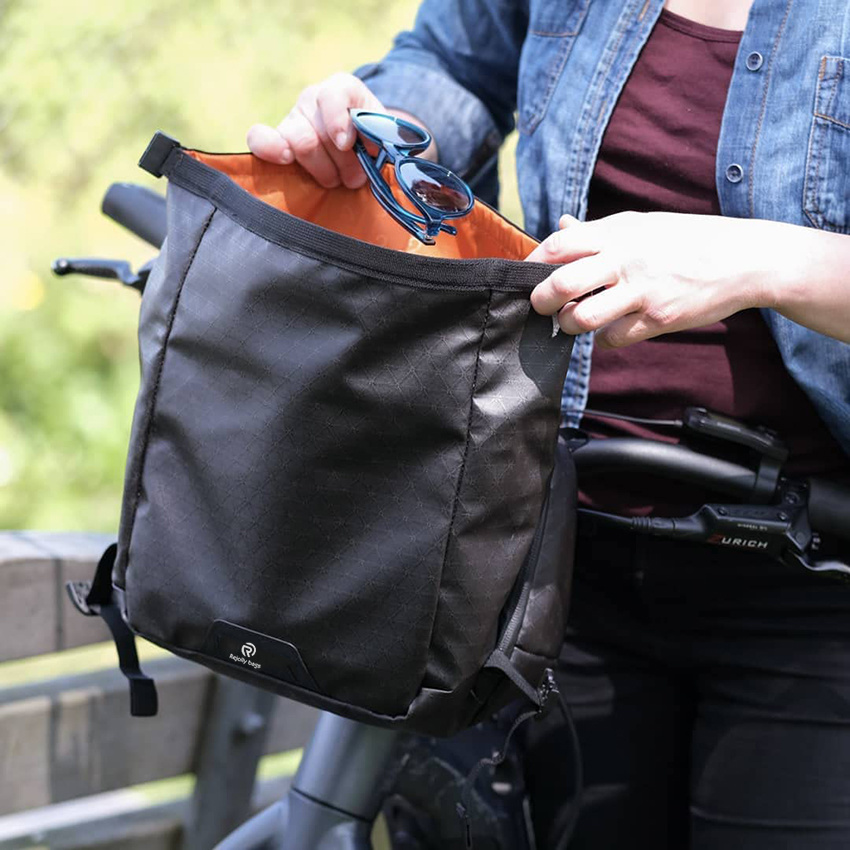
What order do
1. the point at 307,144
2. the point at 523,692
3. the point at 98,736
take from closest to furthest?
the point at 523,692, the point at 307,144, the point at 98,736

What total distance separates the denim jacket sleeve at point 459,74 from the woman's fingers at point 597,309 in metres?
0.53

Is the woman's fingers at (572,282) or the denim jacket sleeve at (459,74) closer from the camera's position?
the woman's fingers at (572,282)

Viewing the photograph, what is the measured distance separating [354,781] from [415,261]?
0.58 metres

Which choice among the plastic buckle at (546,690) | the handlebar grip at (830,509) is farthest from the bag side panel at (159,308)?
the handlebar grip at (830,509)

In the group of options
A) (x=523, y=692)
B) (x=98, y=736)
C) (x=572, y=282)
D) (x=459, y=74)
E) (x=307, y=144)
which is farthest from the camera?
(x=98, y=736)

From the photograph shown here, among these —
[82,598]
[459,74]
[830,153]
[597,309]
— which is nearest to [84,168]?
[459,74]

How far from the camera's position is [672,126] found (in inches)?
50.0

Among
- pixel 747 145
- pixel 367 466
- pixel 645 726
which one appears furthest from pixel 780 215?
pixel 645 726

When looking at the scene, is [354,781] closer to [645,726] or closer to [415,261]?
[645,726]

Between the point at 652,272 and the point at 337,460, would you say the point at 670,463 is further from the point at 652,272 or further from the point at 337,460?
the point at 337,460

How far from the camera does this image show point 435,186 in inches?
43.6

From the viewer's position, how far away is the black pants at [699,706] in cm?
124

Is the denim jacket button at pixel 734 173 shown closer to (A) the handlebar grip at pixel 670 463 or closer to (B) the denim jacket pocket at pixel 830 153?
(B) the denim jacket pocket at pixel 830 153

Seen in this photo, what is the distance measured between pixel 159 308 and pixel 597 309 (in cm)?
41
